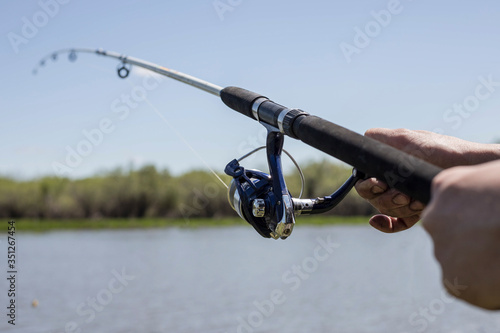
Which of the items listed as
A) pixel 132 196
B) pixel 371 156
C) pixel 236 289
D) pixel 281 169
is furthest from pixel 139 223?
pixel 371 156

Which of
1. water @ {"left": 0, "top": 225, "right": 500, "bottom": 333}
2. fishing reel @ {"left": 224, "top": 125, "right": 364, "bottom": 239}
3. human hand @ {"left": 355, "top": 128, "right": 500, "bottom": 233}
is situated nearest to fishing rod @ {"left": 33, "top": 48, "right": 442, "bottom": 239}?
fishing reel @ {"left": 224, "top": 125, "right": 364, "bottom": 239}

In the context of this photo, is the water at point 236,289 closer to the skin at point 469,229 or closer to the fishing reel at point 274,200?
the fishing reel at point 274,200

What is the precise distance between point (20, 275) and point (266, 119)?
1545 cm

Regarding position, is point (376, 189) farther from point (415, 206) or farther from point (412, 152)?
point (412, 152)

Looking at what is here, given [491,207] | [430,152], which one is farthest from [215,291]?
[491,207]

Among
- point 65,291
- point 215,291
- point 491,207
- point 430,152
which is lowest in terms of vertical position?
point 215,291

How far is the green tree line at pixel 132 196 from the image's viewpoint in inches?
1221

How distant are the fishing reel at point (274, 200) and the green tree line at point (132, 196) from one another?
1151 inches

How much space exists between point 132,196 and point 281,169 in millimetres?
31832

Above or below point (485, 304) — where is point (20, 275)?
below

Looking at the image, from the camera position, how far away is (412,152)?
1478 millimetres

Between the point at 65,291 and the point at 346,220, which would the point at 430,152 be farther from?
the point at 346,220

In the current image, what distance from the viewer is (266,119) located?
1282mm

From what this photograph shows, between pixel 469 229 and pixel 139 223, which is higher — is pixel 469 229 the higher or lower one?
the higher one
